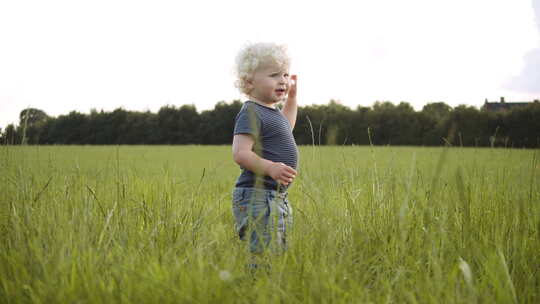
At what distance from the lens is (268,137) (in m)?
2.37

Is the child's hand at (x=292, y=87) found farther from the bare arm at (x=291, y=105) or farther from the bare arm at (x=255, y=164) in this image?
the bare arm at (x=255, y=164)

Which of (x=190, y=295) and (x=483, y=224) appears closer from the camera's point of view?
(x=190, y=295)

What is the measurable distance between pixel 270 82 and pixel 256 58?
0.16m

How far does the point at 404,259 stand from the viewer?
1.99m

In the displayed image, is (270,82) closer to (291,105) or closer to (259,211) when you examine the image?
(291,105)

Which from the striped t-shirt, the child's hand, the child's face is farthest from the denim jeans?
the child's hand

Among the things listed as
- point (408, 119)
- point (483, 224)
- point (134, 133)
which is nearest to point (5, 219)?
point (483, 224)

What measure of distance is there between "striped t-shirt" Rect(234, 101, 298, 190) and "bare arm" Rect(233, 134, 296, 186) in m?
0.05

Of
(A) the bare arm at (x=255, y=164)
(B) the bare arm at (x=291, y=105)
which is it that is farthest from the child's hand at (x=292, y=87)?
(A) the bare arm at (x=255, y=164)

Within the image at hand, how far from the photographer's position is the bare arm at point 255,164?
204cm

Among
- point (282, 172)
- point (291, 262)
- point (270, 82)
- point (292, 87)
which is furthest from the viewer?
point (292, 87)

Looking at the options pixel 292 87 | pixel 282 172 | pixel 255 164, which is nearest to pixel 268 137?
pixel 255 164

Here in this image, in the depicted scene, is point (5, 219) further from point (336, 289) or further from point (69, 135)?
point (69, 135)

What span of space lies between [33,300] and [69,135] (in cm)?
5557
